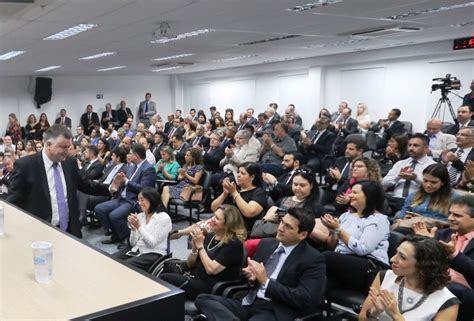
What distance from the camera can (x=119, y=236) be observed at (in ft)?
A: 17.1

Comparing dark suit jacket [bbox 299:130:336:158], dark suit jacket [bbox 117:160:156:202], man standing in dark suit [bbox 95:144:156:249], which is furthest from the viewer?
dark suit jacket [bbox 299:130:336:158]

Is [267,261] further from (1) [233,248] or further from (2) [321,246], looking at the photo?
(2) [321,246]

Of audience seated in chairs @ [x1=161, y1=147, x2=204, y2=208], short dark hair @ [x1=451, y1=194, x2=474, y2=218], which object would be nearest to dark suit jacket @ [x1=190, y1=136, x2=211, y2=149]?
audience seated in chairs @ [x1=161, y1=147, x2=204, y2=208]

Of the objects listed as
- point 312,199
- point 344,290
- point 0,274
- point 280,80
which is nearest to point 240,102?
point 280,80

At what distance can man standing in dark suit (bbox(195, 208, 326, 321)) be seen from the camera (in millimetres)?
2332

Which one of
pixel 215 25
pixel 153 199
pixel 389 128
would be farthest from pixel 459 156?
pixel 215 25

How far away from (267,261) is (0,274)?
1.53 metres

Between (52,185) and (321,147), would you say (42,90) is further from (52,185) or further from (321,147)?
(52,185)

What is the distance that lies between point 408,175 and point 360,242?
159 cm

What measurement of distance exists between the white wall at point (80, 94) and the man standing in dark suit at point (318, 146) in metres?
11.7

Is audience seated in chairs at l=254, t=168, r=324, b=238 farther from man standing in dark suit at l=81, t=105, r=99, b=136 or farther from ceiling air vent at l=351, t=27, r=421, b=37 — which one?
man standing in dark suit at l=81, t=105, r=99, b=136

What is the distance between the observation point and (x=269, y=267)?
8.49 feet

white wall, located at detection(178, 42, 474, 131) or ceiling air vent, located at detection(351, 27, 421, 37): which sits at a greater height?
ceiling air vent, located at detection(351, 27, 421, 37)

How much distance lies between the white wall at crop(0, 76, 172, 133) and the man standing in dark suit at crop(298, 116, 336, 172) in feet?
38.2
